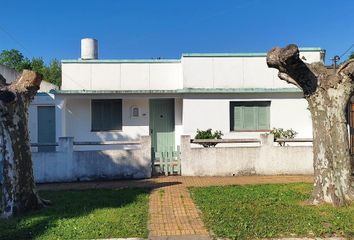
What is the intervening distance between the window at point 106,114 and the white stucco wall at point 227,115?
2.97m

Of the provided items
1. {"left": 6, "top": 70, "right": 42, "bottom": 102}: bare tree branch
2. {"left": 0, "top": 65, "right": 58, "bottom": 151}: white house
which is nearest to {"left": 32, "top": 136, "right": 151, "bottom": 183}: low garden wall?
{"left": 6, "top": 70, "right": 42, "bottom": 102}: bare tree branch

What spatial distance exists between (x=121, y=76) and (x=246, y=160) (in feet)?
Answer: 21.5

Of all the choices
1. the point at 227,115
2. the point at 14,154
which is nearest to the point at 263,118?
the point at 227,115

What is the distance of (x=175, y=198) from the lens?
880 centimetres

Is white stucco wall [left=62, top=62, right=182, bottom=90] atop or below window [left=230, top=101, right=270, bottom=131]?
atop

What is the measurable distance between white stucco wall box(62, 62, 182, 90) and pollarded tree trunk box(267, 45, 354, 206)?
8514 mm

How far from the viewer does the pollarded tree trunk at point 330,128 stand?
25.3ft

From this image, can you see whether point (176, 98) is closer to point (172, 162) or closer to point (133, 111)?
point (133, 111)

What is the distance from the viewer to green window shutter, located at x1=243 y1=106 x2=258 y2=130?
50.9 ft

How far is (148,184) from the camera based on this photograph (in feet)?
35.8

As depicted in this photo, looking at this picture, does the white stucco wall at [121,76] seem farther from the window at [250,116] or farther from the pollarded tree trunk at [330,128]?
the pollarded tree trunk at [330,128]

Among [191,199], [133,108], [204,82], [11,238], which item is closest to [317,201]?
[191,199]

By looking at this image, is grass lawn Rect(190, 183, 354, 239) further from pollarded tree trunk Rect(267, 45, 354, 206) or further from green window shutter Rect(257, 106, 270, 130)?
green window shutter Rect(257, 106, 270, 130)

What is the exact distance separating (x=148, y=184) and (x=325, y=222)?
18.2 ft
